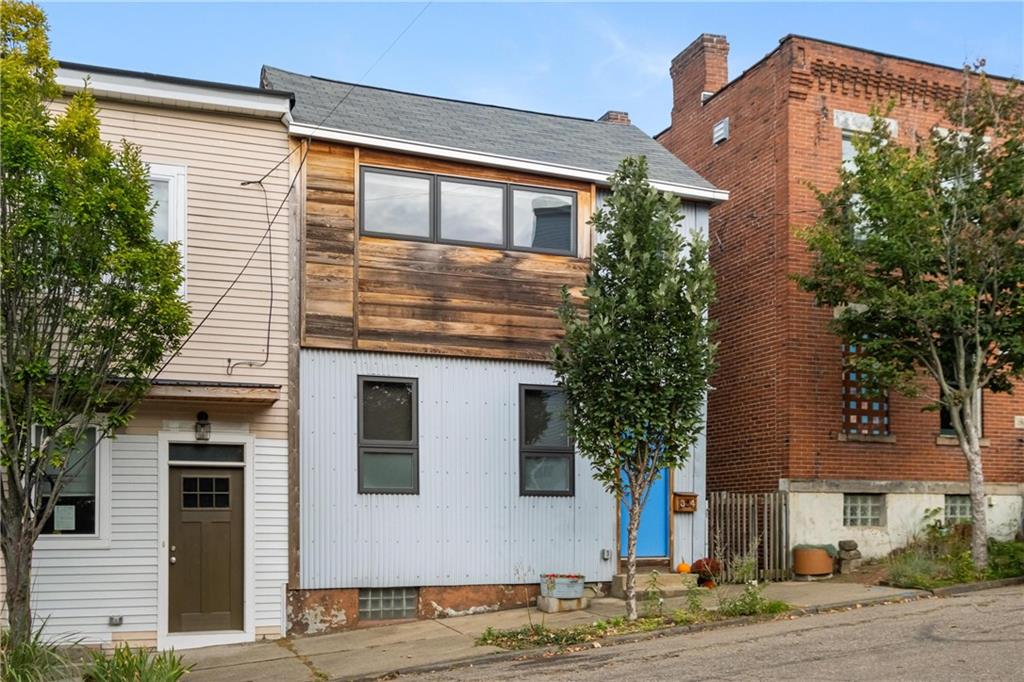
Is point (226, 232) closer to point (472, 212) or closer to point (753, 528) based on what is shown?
point (472, 212)

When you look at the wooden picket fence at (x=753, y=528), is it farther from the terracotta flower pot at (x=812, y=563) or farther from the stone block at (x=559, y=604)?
the stone block at (x=559, y=604)

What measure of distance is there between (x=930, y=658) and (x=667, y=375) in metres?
4.35

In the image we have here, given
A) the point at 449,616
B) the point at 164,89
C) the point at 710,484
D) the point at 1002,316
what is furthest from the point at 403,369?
the point at 1002,316

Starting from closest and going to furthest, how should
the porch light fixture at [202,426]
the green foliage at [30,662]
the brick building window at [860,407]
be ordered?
the green foliage at [30,662] < the porch light fixture at [202,426] < the brick building window at [860,407]

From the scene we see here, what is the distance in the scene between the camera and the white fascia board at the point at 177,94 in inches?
530

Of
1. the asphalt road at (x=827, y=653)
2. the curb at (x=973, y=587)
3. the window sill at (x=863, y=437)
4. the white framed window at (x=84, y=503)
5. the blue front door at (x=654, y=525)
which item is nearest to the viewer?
the asphalt road at (x=827, y=653)

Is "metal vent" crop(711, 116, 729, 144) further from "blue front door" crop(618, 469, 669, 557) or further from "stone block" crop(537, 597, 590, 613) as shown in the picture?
"stone block" crop(537, 597, 590, 613)

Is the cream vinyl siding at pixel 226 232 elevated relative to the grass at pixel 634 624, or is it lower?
elevated

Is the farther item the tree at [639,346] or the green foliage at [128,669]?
the tree at [639,346]

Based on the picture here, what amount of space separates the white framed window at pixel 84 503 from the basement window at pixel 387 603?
3252mm

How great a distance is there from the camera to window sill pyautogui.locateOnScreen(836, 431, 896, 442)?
1773cm

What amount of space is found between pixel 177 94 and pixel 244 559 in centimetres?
578

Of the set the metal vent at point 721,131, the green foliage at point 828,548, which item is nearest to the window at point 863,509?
the green foliage at point 828,548

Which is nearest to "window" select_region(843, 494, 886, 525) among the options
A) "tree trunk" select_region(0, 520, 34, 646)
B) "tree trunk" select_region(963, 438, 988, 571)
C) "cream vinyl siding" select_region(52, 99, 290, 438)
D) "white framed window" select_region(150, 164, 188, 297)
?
"tree trunk" select_region(963, 438, 988, 571)
